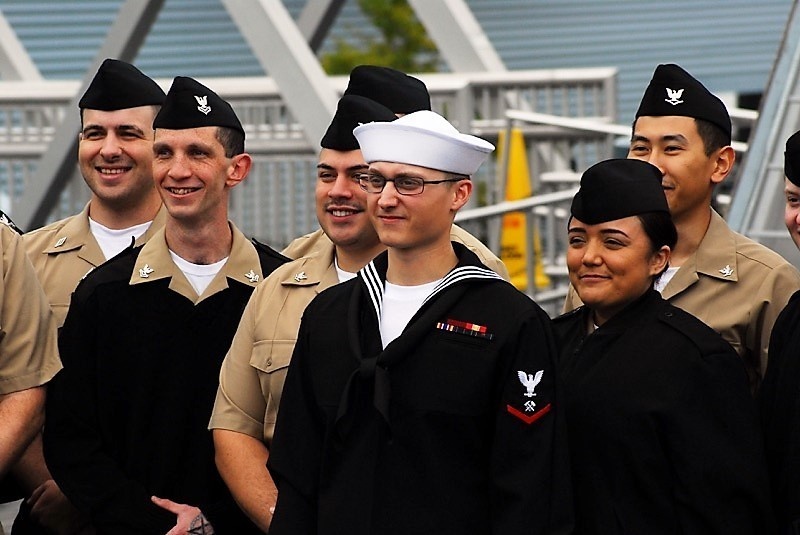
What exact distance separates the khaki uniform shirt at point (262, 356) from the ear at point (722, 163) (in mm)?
1116

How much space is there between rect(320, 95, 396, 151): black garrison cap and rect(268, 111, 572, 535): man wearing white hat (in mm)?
737

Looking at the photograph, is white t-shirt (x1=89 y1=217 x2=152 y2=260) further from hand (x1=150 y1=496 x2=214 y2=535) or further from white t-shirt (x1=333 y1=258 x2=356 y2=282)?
hand (x1=150 y1=496 x2=214 y2=535)

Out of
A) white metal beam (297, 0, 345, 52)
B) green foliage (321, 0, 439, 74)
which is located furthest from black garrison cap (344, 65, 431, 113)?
green foliage (321, 0, 439, 74)

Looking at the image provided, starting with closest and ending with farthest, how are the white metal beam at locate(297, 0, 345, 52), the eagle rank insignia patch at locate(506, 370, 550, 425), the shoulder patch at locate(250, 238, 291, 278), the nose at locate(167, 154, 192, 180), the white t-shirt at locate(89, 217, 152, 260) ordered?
the eagle rank insignia patch at locate(506, 370, 550, 425)
the nose at locate(167, 154, 192, 180)
the shoulder patch at locate(250, 238, 291, 278)
the white t-shirt at locate(89, 217, 152, 260)
the white metal beam at locate(297, 0, 345, 52)

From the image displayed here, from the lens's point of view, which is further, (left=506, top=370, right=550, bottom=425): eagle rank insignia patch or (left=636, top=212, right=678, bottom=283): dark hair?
(left=636, top=212, right=678, bottom=283): dark hair

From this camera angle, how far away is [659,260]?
15.0ft

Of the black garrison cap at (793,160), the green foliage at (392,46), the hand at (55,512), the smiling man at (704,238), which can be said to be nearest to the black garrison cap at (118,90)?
the hand at (55,512)

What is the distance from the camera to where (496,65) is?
446 inches

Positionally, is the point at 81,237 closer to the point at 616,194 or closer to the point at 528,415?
the point at 616,194

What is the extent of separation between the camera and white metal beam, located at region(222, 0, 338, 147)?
9656 millimetres

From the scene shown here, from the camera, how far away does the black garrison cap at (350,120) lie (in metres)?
5.10

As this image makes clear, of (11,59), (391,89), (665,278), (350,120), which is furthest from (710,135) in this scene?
(11,59)

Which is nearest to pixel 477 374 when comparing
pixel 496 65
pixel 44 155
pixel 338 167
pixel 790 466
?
pixel 790 466

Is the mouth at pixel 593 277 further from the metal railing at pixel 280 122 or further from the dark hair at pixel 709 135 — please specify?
the metal railing at pixel 280 122
